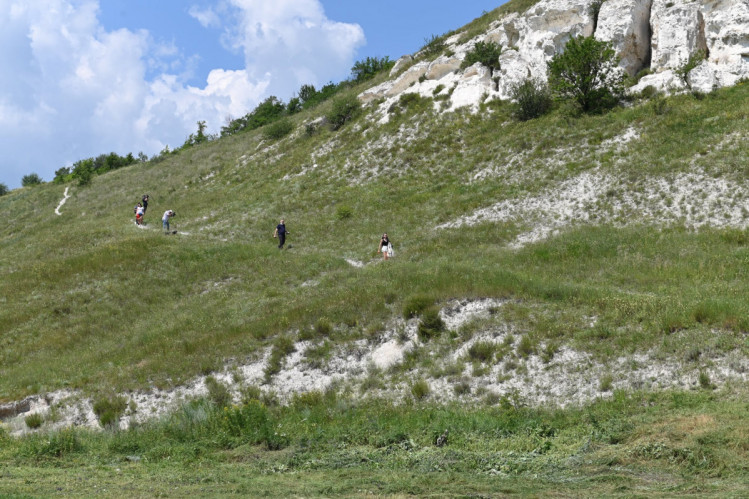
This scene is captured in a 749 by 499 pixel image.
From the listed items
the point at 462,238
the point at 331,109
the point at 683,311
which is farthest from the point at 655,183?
the point at 331,109

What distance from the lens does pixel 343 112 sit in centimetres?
5669

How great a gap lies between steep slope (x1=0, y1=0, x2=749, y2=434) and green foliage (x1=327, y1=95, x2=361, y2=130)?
5437 millimetres

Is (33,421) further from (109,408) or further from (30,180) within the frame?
(30,180)

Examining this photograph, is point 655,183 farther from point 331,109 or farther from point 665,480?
point 331,109

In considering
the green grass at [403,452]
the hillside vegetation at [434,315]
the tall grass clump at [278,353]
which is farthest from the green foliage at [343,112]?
the green grass at [403,452]

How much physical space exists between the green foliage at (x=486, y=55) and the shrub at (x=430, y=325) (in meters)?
36.8

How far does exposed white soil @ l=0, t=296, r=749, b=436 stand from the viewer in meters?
13.5

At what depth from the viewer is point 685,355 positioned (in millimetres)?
13828

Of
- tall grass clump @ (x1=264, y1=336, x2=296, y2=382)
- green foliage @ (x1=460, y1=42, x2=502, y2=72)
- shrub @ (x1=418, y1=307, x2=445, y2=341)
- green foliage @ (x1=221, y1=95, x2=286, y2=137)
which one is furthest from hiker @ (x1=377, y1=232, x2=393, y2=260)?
green foliage @ (x1=221, y1=95, x2=286, y2=137)

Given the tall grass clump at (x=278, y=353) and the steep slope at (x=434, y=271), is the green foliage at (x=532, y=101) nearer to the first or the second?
the steep slope at (x=434, y=271)

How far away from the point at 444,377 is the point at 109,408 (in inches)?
399

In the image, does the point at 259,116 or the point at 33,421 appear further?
the point at 259,116

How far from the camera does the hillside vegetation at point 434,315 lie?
10453 mm

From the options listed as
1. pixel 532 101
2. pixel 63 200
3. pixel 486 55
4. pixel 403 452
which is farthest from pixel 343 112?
pixel 403 452
